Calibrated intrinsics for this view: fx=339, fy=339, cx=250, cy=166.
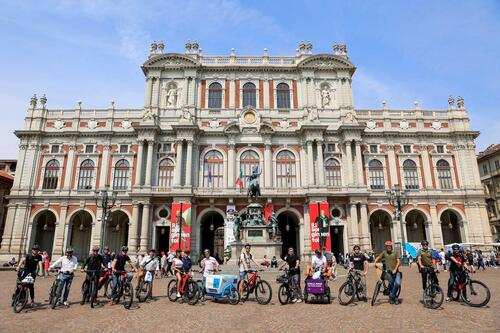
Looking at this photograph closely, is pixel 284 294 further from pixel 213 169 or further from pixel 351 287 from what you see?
pixel 213 169

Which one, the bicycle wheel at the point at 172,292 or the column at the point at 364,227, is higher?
the column at the point at 364,227

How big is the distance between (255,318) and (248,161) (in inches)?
1123

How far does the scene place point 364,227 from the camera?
34.3 metres

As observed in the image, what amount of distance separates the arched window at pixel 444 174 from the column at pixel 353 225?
435 inches

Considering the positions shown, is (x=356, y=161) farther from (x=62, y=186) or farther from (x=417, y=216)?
(x=62, y=186)

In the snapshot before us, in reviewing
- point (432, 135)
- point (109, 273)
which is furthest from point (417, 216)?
point (109, 273)

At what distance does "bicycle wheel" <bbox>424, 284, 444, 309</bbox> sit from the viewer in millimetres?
9922

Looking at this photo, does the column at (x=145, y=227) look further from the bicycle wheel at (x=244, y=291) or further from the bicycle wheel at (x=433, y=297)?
the bicycle wheel at (x=433, y=297)

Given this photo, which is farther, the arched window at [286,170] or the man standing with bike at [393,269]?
the arched window at [286,170]

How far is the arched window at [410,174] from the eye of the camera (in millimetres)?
37281

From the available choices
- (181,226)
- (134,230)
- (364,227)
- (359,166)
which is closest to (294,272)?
(181,226)

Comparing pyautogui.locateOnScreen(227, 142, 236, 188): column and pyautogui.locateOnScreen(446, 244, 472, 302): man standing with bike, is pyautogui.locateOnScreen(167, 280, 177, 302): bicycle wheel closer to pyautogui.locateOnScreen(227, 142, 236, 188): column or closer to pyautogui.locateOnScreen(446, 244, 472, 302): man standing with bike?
pyautogui.locateOnScreen(446, 244, 472, 302): man standing with bike

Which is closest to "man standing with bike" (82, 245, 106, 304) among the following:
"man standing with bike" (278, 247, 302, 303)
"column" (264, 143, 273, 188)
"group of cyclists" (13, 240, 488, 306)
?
"group of cyclists" (13, 240, 488, 306)

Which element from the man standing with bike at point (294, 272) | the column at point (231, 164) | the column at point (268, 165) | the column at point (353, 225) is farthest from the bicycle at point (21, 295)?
the column at point (353, 225)
